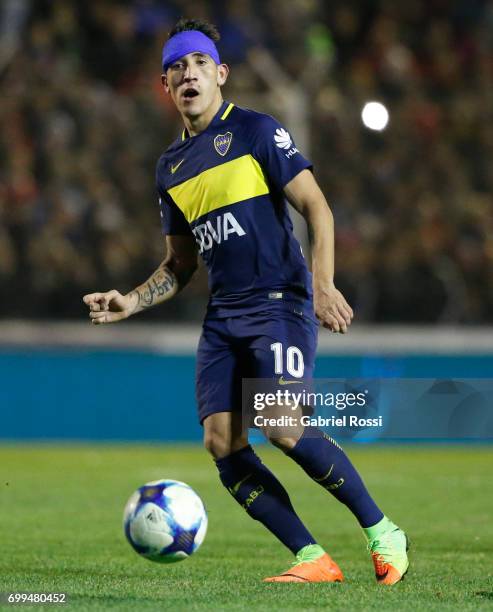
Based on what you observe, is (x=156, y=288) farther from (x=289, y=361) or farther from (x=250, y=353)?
(x=289, y=361)

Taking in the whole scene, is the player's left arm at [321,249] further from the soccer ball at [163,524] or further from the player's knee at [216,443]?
the soccer ball at [163,524]

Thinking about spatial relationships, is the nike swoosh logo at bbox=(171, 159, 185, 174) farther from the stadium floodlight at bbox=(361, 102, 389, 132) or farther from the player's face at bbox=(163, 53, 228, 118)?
the stadium floodlight at bbox=(361, 102, 389, 132)

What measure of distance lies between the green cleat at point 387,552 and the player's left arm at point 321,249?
1032 millimetres

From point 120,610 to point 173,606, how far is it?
22 cm

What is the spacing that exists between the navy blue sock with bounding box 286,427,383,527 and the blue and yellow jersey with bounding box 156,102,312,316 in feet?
2.13

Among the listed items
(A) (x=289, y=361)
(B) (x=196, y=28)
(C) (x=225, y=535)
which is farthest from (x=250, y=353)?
(C) (x=225, y=535)

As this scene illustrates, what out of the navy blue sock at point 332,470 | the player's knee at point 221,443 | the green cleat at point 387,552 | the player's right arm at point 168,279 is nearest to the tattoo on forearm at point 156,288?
the player's right arm at point 168,279

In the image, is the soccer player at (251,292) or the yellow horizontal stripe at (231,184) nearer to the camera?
the soccer player at (251,292)

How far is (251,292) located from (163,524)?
1.13 metres

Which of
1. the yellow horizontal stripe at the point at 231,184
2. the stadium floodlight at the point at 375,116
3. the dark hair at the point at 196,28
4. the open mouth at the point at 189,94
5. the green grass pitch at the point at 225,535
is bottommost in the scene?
the green grass pitch at the point at 225,535

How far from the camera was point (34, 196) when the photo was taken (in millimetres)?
14203

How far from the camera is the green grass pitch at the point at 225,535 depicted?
5.34 meters

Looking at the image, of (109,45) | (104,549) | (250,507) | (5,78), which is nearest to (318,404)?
(250,507)

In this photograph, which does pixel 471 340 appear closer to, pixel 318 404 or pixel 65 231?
pixel 65 231
